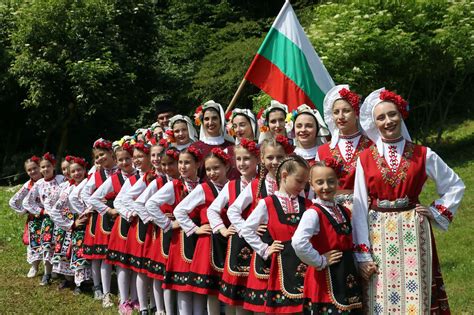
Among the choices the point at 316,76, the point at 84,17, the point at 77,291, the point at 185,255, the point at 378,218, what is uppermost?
the point at 84,17

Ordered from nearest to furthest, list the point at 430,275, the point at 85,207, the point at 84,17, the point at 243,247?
1. the point at 430,275
2. the point at 243,247
3. the point at 85,207
4. the point at 84,17

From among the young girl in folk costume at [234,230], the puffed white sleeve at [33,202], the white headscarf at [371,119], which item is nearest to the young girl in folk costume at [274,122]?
the young girl in folk costume at [234,230]

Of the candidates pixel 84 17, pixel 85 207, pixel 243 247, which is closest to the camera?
pixel 243 247

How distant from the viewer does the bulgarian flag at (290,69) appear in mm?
6414

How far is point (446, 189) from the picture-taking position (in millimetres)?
4016

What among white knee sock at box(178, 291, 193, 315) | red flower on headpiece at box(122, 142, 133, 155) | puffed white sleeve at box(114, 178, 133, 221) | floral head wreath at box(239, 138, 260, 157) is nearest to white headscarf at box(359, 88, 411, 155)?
floral head wreath at box(239, 138, 260, 157)

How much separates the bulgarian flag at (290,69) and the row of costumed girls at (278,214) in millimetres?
733

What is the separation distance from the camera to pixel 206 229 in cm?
514

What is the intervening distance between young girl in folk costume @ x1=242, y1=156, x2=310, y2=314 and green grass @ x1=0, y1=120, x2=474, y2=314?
2.08m

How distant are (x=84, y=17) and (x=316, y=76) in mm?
11779

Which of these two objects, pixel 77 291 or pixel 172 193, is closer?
pixel 172 193

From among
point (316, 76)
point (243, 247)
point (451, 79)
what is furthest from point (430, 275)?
point (451, 79)

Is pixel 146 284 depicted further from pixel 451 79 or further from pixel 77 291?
pixel 451 79

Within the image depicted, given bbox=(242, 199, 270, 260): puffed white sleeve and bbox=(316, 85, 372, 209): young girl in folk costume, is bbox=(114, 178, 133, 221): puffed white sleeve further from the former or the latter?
bbox=(316, 85, 372, 209): young girl in folk costume
